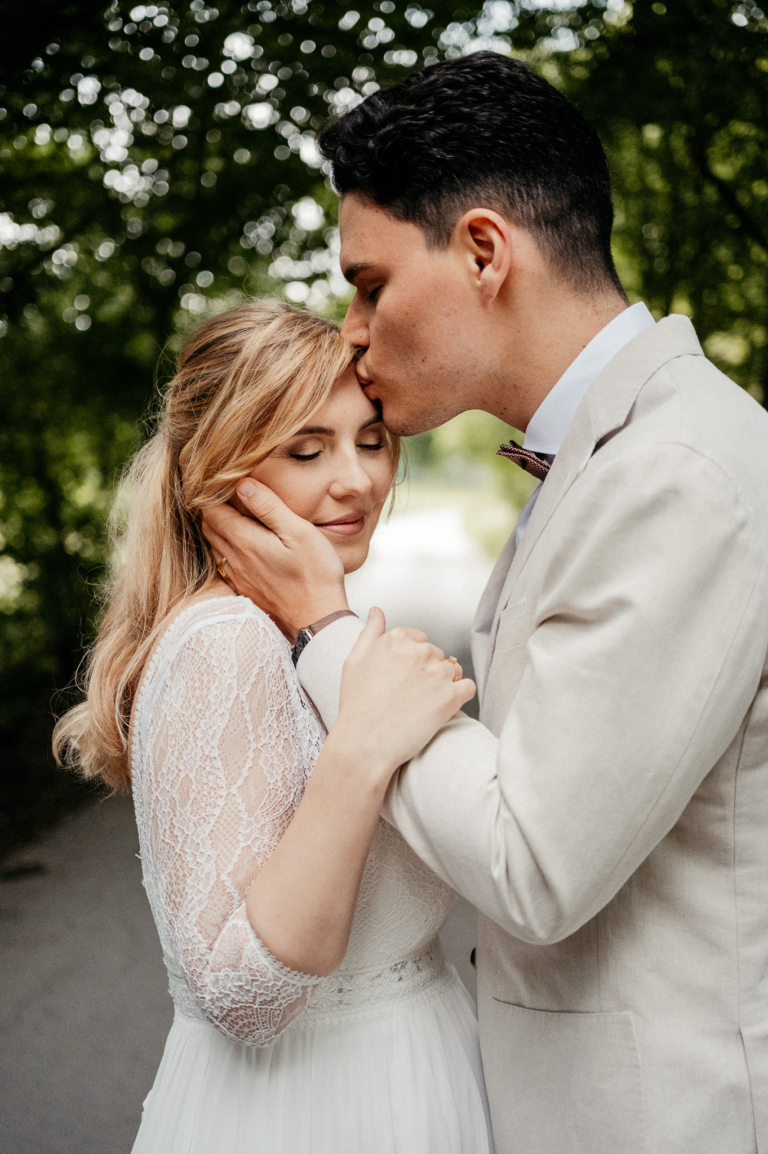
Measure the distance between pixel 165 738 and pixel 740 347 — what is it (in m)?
11.1

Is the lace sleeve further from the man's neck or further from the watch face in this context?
the man's neck

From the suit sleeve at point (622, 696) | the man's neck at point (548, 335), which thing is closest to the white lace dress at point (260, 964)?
the suit sleeve at point (622, 696)

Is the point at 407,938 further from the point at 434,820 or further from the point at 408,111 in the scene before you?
the point at 408,111

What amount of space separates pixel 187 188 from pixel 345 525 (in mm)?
8047

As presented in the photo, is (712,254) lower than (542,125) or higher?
lower

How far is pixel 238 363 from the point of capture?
2291 millimetres

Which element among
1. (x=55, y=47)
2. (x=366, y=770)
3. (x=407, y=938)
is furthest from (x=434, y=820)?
(x=55, y=47)

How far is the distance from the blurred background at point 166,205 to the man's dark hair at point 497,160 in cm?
497

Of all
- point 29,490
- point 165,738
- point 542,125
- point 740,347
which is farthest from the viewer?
point 740,347

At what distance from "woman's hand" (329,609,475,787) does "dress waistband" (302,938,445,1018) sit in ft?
2.37

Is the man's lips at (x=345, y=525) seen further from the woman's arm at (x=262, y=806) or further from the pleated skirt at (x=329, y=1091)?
the pleated skirt at (x=329, y=1091)

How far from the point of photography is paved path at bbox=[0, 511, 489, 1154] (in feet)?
13.9

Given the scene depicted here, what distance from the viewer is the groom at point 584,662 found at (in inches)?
54.1

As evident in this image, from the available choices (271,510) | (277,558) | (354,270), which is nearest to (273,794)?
(277,558)
